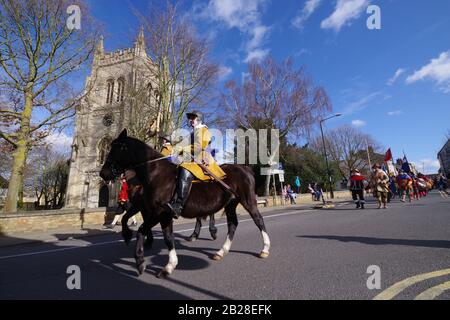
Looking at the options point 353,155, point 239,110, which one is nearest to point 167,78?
point 239,110

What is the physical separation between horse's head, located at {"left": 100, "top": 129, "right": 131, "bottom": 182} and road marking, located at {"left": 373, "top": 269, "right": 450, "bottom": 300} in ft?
12.8

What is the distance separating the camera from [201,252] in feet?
17.6

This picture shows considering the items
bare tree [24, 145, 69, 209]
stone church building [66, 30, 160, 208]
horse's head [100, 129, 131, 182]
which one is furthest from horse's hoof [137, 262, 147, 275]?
bare tree [24, 145, 69, 209]

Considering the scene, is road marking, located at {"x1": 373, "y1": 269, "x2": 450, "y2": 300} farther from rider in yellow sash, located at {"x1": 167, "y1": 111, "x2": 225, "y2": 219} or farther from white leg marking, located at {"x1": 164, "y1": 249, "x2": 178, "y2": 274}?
rider in yellow sash, located at {"x1": 167, "y1": 111, "x2": 225, "y2": 219}

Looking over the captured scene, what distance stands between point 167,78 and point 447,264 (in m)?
19.1

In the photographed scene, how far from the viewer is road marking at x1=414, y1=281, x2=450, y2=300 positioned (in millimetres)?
2631

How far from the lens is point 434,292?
2.74 meters

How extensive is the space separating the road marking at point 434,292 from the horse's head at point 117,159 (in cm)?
422

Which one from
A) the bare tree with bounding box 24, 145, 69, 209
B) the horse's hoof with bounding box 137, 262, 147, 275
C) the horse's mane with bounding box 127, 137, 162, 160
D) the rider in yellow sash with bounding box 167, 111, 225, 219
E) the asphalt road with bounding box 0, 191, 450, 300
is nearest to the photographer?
the asphalt road with bounding box 0, 191, 450, 300

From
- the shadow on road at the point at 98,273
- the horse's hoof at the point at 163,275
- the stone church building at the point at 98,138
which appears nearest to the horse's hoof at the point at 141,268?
the shadow on road at the point at 98,273

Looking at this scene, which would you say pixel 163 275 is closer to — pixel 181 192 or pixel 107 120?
pixel 181 192

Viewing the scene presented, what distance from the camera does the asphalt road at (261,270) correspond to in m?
3.02

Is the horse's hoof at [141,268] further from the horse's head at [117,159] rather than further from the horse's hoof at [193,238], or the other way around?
the horse's hoof at [193,238]

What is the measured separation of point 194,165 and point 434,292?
3.51 m
